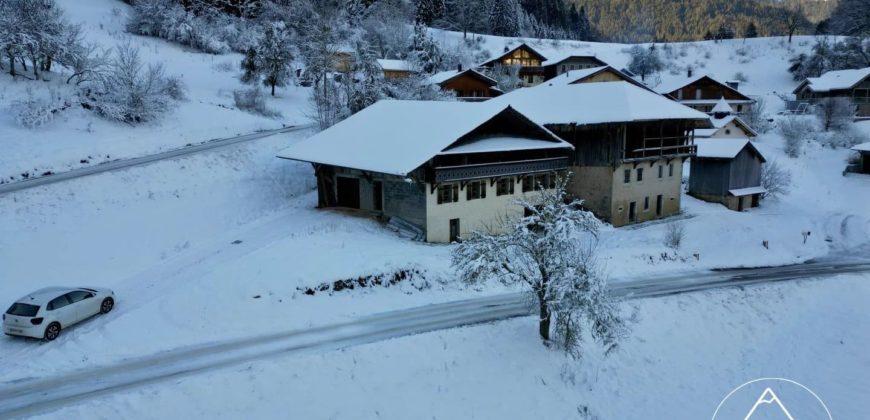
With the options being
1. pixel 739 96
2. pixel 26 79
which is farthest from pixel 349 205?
pixel 739 96

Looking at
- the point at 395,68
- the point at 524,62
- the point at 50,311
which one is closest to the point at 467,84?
the point at 395,68

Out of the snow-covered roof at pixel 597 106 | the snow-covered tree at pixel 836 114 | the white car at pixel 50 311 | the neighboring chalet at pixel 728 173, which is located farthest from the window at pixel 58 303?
the snow-covered tree at pixel 836 114

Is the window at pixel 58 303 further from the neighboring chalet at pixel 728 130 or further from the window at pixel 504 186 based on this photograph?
the neighboring chalet at pixel 728 130

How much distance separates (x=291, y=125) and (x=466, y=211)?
26.8 m

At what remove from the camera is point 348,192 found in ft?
120

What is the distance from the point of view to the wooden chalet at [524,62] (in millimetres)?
84625

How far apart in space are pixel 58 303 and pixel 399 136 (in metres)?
19.3

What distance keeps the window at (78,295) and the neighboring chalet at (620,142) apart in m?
27.9

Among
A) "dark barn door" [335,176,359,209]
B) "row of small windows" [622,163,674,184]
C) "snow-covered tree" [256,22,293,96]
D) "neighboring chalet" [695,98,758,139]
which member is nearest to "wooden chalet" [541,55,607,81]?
"neighboring chalet" [695,98,758,139]

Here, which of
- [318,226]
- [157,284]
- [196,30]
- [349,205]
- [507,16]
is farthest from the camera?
[507,16]

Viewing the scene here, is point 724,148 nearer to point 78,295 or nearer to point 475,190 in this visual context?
point 475,190

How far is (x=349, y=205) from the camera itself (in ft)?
120

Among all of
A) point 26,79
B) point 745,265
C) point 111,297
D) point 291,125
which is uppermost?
point 26,79

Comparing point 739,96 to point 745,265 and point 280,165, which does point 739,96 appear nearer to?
point 745,265
